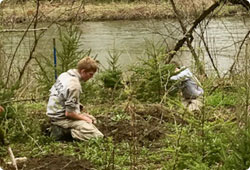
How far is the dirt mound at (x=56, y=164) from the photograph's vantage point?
183 inches

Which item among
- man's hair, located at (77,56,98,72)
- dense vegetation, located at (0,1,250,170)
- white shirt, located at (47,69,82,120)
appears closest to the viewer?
dense vegetation, located at (0,1,250,170)

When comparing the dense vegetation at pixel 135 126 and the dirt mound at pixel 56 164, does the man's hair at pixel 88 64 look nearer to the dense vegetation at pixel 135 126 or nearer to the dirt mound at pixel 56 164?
the dense vegetation at pixel 135 126

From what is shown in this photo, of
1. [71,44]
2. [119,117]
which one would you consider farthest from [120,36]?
[119,117]

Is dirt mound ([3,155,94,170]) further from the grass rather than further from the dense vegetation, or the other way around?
the grass

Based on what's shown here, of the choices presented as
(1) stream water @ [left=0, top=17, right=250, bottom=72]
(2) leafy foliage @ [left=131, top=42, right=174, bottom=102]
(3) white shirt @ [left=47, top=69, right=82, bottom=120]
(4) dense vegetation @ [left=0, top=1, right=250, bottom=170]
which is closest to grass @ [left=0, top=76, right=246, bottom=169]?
(4) dense vegetation @ [left=0, top=1, right=250, bottom=170]

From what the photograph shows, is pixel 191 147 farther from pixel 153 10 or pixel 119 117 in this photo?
pixel 153 10

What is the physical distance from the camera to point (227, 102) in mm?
7320

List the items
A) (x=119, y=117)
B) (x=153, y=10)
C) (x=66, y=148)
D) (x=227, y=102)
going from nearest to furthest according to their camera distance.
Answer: (x=66, y=148) → (x=119, y=117) → (x=227, y=102) → (x=153, y=10)

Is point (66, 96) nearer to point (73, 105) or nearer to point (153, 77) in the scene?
point (73, 105)

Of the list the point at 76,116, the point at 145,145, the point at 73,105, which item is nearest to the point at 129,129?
the point at 145,145

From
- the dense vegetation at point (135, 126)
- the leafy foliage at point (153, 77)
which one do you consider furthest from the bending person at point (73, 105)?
the leafy foliage at point (153, 77)

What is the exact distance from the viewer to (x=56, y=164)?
4.73m

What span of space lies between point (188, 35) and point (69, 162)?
5.67 meters

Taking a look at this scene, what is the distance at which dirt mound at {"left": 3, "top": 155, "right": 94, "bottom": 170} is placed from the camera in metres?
4.64
